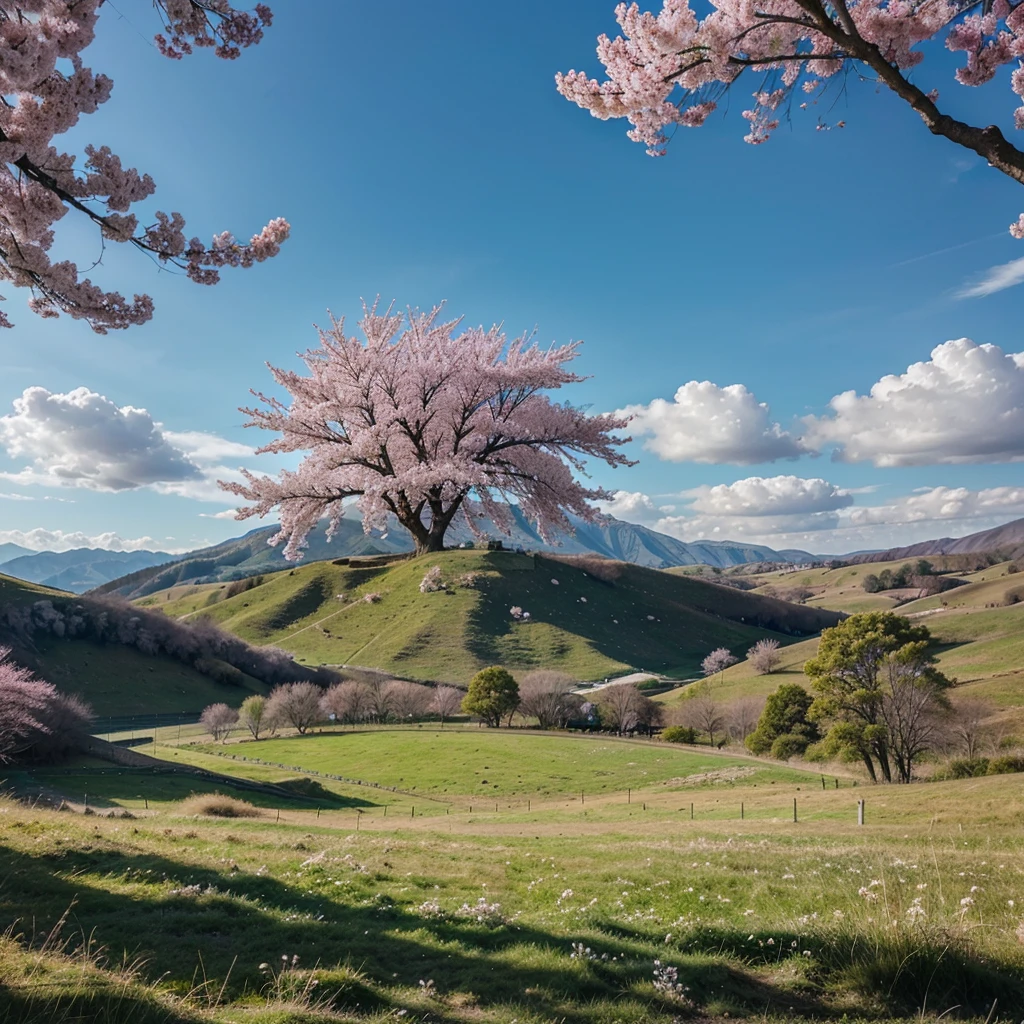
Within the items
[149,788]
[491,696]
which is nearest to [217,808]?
[149,788]

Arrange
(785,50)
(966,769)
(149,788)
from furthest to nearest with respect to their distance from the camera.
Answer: (966,769)
(149,788)
(785,50)

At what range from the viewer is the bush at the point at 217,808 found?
93.6ft

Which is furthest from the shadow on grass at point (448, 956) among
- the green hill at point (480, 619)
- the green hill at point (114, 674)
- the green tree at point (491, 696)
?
the green hill at point (114, 674)

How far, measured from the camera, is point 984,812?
2234 centimetres

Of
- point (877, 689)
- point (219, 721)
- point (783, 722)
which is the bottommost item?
point (219, 721)

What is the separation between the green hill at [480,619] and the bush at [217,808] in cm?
3930

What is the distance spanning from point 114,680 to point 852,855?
315ft

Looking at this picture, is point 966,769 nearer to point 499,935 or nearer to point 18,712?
point 499,935

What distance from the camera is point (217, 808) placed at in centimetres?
2894

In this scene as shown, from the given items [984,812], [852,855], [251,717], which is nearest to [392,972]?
[852,855]

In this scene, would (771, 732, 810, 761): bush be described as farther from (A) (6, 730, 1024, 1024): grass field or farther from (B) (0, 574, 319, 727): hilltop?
(B) (0, 574, 319, 727): hilltop

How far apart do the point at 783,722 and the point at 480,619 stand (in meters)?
46.6

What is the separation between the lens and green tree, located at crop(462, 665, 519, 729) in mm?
67000

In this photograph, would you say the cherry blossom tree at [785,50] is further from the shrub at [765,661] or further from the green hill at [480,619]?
the shrub at [765,661]
